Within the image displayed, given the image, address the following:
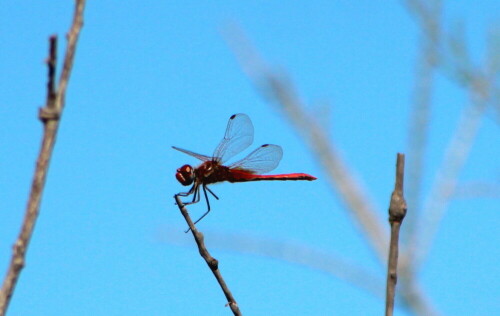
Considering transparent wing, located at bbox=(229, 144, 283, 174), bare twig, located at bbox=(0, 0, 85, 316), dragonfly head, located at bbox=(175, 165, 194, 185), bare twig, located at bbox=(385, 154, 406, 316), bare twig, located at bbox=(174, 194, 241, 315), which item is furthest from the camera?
transparent wing, located at bbox=(229, 144, 283, 174)

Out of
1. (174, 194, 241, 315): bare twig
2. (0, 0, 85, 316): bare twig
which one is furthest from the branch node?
(174, 194, 241, 315): bare twig

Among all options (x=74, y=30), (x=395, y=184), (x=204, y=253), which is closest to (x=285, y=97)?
(x=204, y=253)

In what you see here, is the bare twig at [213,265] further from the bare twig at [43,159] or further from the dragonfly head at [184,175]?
the dragonfly head at [184,175]

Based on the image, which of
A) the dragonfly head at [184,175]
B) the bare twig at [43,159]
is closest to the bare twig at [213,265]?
the bare twig at [43,159]

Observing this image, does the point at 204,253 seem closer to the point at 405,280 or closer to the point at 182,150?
the point at 405,280

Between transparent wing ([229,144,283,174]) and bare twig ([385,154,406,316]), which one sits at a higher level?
transparent wing ([229,144,283,174])

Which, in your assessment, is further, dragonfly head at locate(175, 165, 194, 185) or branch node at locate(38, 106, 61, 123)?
dragonfly head at locate(175, 165, 194, 185)

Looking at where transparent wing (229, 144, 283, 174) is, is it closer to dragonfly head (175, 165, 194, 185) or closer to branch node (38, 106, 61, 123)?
dragonfly head (175, 165, 194, 185)
